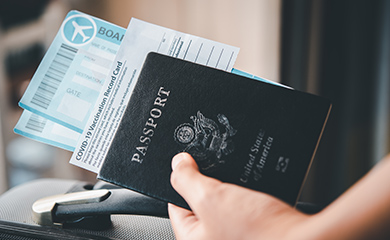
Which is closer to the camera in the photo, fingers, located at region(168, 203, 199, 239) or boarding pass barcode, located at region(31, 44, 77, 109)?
fingers, located at region(168, 203, 199, 239)

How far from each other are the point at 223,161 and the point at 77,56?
0.23m

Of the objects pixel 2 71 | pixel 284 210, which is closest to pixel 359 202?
pixel 284 210

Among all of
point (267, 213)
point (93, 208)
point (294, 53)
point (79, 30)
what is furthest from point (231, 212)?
point (294, 53)

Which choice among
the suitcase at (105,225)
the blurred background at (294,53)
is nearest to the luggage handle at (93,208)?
the suitcase at (105,225)

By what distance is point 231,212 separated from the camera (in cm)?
28

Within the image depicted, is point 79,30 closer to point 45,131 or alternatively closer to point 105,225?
point 45,131

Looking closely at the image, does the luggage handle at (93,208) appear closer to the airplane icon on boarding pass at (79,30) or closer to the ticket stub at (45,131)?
the ticket stub at (45,131)

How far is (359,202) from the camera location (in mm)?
227

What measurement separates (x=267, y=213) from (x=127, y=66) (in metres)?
0.24

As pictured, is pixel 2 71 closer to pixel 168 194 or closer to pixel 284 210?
pixel 168 194

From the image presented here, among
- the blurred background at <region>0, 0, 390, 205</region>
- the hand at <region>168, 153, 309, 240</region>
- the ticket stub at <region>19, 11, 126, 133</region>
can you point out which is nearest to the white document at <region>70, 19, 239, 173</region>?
the ticket stub at <region>19, 11, 126, 133</region>

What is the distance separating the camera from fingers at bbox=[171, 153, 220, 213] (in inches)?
11.8

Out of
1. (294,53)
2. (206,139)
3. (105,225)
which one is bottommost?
(105,225)

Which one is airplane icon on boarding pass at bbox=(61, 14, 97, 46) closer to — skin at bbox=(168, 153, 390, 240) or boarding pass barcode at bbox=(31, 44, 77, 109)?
boarding pass barcode at bbox=(31, 44, 77, 109)
